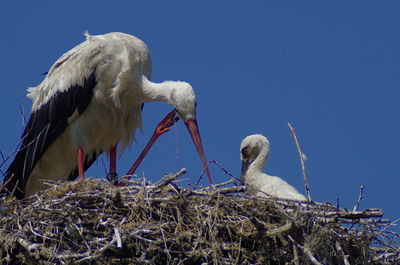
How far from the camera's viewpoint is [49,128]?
8750 mm

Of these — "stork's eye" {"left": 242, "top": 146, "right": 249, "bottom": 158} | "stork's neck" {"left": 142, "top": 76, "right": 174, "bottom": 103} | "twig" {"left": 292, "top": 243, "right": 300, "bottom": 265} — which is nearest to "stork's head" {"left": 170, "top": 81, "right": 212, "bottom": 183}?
"stork's neck" {"left": 142, "top": 76, "right": 174, "bottom": 103}

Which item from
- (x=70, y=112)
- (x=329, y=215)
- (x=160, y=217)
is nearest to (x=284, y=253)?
(x=329, y=215)

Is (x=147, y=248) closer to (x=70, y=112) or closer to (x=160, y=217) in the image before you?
(x=160, y=217)

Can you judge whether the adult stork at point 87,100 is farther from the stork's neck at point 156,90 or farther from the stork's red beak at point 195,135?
the stork's red beak at point 195,135

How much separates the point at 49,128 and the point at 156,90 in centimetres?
99

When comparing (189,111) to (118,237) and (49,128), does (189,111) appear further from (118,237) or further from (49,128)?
(118,237)

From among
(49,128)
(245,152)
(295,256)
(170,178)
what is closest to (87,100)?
(49,128)

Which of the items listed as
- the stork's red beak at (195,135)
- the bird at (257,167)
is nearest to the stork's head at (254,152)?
the bird at (257,167)

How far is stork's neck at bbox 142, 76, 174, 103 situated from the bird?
1.01 m

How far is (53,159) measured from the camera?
29.5 feet

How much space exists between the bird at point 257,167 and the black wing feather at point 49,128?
159cm

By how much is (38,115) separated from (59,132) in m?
0.28

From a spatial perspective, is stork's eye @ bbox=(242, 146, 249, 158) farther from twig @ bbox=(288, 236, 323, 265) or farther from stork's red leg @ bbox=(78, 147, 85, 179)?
twig @ bbox=(288, 236, 323, 265)

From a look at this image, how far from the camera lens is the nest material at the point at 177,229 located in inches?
258
